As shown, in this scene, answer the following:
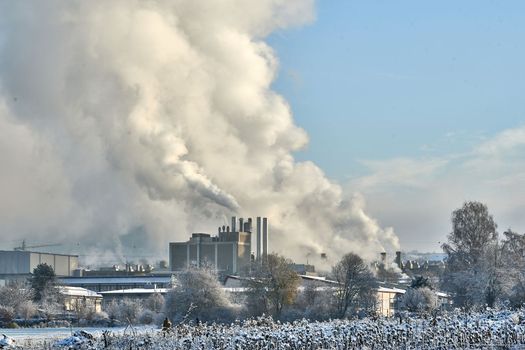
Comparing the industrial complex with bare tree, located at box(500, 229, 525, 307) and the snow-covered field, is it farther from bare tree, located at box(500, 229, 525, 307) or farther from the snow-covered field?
the snow-covered field

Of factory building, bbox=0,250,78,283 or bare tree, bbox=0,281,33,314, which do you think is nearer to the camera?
bare tree, bbox=0,281,33,314

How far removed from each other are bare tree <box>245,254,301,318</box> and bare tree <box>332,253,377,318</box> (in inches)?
161

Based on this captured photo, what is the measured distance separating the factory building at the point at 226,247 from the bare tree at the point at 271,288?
58.8 meters

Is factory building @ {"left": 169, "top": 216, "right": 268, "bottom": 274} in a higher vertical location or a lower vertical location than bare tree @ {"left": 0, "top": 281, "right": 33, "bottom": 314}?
higher

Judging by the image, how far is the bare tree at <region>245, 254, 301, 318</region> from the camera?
69562 millimetres

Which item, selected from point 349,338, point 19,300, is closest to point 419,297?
point 19,300

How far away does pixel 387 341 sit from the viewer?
2455cm

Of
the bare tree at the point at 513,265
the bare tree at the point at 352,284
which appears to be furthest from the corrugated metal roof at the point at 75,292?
the bare tree at the point at 513,265

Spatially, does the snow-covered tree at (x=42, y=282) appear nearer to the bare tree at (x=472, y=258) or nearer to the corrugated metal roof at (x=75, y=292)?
the corrugated metal roof at (x=75, y=292)

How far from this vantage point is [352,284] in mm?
74000

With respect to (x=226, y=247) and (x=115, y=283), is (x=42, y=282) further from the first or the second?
(x=226, y=247)

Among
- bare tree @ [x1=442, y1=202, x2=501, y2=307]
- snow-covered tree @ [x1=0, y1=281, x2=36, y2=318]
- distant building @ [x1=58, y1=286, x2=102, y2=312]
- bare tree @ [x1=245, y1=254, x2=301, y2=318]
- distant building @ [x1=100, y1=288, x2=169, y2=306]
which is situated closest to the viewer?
bare tree @ [x1=442, y1=202, x2=501, y2=307]

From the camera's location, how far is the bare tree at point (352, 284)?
2864 inches

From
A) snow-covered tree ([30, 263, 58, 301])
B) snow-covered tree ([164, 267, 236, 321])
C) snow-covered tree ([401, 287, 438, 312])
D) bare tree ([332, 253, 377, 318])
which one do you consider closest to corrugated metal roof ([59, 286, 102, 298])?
snow-covered tree ([30, 263, 58, 301])
